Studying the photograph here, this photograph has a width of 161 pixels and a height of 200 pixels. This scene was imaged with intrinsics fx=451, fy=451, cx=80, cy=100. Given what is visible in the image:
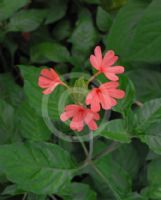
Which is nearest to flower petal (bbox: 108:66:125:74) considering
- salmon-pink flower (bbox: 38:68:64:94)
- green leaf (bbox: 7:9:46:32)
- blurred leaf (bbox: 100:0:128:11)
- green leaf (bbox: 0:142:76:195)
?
salmon-pink flower (bbox: 38:68:64:94)

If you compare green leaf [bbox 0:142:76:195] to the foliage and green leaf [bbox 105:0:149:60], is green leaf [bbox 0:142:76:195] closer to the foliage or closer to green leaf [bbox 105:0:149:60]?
the foliage

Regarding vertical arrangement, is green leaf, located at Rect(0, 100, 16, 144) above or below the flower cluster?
below

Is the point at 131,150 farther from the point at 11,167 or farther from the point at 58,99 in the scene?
the point at 11,167

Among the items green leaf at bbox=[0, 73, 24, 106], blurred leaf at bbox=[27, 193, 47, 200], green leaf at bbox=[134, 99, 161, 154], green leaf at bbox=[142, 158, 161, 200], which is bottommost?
green leaf at bbox=[142, 158, 161, 200]

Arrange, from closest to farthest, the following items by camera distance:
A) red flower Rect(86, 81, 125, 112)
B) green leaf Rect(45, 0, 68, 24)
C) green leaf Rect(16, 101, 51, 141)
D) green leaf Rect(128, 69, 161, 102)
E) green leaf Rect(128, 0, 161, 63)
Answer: red flower Rect(86, 81, 125, 112), green leaf Rect(16, 101, 51, 141), green leaf Rect(128, 0, 161, 63), green leaf Rect(128, 69, 161, 102), green leaf Rect(45, 0, 68, 24)

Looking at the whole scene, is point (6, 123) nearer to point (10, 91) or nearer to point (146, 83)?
point (10, 91)

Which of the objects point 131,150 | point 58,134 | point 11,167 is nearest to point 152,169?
point 131,150

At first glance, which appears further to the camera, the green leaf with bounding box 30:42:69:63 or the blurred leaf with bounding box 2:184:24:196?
the green leaf with bounding box 30:42:69:63

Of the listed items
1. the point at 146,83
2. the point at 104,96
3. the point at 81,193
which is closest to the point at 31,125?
the point at 81,193
